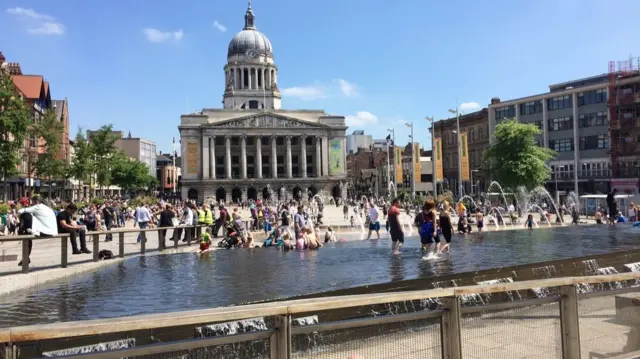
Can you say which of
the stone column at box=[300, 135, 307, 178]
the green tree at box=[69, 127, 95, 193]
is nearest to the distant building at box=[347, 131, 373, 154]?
the stone column at box=[300, 135, 307, 178]

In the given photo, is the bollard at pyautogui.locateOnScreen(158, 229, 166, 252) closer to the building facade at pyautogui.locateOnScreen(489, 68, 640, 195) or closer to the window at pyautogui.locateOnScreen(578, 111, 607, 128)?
the building facade at pyautogui.locateOnScreen(489, 68, 640, 195)

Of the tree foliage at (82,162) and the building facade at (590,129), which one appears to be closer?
the building facade at (590,129)

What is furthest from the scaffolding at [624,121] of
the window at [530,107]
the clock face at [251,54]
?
the clock face at [251,54]

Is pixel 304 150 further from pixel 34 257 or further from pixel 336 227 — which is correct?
pixel 34 257

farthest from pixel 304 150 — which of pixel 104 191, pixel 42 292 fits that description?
pixel 42 292

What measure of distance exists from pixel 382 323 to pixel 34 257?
15598 mm

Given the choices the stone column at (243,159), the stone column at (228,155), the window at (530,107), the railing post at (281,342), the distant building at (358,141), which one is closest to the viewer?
the railing post at (281,342)

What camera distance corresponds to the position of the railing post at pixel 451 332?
417 centimetres

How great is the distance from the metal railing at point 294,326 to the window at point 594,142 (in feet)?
227

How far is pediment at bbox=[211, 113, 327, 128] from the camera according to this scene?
127250mm

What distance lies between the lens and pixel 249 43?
15212cm

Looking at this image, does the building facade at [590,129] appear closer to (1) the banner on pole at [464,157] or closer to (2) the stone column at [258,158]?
(1) the banner on pole at [464,157]

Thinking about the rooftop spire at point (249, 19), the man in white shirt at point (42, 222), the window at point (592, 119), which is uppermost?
the rooftop spire at point (249, 19)

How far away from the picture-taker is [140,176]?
114 meters
